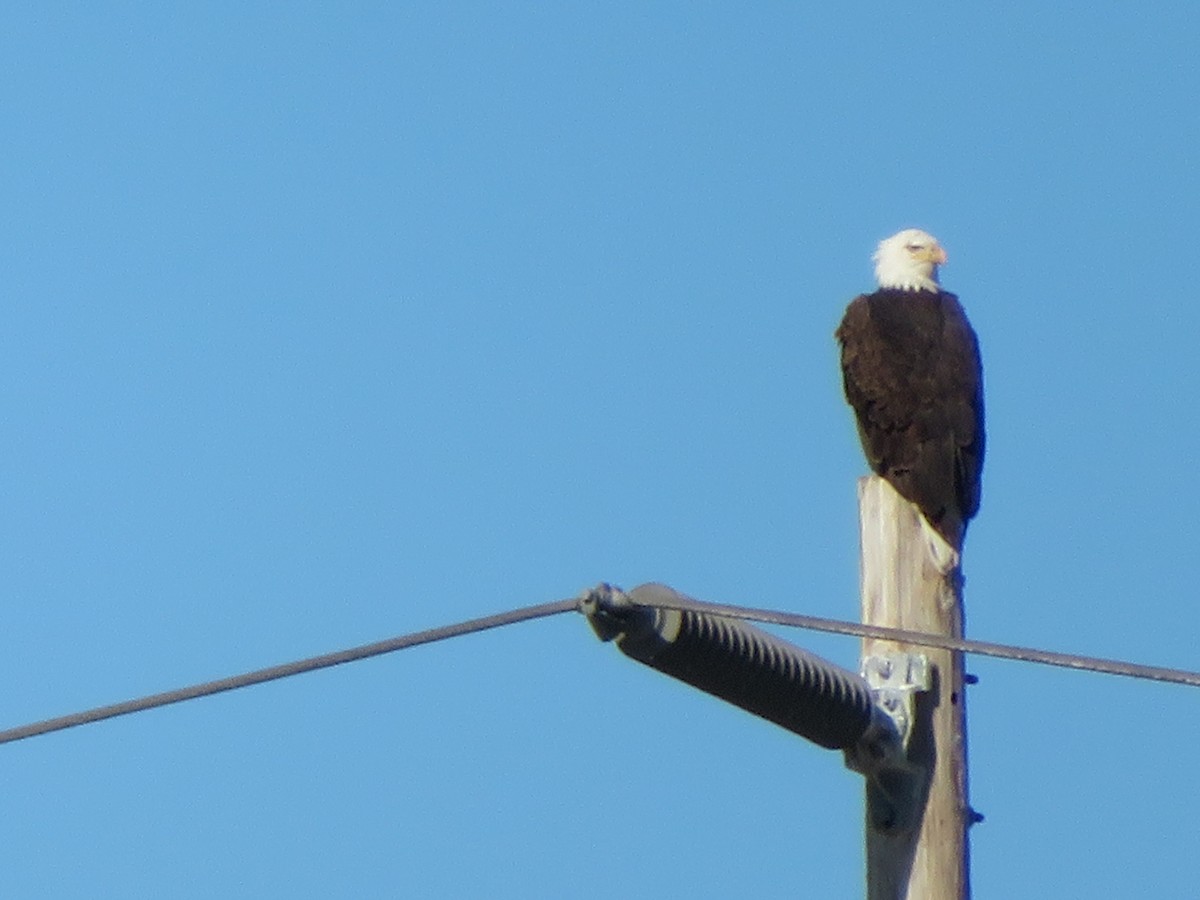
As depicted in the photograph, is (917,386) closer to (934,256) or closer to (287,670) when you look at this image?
(934,256)

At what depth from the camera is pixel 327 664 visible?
11.9ft

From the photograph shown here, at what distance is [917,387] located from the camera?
770 centimetres

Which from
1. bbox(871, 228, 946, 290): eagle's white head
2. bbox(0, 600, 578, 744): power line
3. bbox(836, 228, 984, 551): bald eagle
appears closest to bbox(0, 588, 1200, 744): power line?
bbox(0, 600, 578, 744): power line

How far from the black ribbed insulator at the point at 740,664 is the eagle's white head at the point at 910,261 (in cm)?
479

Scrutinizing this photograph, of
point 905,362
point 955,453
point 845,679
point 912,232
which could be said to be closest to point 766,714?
point 845,679

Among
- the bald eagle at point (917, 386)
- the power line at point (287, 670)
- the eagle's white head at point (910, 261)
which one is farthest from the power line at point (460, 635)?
the eagle's white head at point (910, 261)

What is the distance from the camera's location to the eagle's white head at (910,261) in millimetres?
8977

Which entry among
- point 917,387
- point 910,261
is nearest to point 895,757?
point 917,387

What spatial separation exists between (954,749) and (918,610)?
0.24m

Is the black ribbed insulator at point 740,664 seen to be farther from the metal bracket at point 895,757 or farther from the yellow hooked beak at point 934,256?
the yellow hooked beak at point 934,256

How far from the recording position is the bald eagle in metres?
7.03

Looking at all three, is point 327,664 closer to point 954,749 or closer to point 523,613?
point 523,613

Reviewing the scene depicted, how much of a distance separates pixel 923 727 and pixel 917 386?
346 centimetres

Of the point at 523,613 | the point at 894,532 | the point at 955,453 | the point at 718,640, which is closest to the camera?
the point at 523,613
